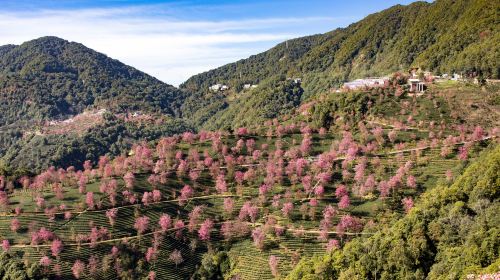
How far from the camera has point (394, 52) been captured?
438ft

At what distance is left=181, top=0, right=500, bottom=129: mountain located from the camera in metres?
96.9

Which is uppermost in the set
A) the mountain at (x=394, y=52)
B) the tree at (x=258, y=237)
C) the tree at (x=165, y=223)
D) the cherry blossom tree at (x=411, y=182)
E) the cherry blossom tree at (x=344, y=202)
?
the mountain at (x=394, y=52)

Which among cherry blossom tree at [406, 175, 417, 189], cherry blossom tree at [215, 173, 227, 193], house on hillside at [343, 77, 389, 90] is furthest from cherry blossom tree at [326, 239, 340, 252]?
house on hillside at [343, 77, 389, 90]

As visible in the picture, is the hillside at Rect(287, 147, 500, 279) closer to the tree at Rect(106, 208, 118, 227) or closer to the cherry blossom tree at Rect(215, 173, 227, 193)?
the cherry blossom tree at Rect(215, 173, 227, 193)

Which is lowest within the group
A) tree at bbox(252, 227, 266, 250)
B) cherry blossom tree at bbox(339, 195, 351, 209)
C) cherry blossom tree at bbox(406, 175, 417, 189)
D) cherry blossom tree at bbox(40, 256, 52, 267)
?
cherry blossom tree at bbox(40, 256, 52, 267)

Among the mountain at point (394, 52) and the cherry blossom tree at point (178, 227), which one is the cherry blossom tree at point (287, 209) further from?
the mountain at point (394, 52)

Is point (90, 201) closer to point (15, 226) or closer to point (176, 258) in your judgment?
point (15, 226)

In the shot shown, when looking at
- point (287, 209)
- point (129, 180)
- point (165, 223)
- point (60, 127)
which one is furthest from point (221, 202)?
point (60, 127)

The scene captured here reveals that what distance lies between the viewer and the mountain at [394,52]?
9688 cm

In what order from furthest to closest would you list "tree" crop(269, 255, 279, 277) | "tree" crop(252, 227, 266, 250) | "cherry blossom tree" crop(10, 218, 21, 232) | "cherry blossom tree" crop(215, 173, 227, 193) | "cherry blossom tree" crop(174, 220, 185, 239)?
"cherry blossom tree" crop(215, 173, 227, 193), "cherry blossom tree" crop(174, 220, 185, 239), "cherry blossom tree" crop(10, 218, 21, 232), "tree" crop(252, 227, 266, 250), "tree" crop(269, 255, 279, 277)

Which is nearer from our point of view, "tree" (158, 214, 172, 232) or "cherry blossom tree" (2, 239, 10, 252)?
"cherry blossom tree" (2, 239, 10, 252)

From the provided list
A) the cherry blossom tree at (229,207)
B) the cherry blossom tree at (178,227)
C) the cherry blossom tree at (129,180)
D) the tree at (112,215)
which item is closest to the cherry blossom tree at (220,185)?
the cherry blossom tree at (229,207)

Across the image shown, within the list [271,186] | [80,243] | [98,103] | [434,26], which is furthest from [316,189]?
[98,103]

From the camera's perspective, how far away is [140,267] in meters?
51.1
